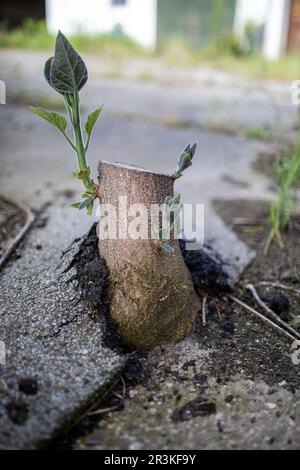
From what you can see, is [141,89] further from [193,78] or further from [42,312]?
[42,312]

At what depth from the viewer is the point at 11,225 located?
5.82 ft

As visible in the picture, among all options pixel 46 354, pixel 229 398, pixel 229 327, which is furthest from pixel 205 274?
pixel 46 354

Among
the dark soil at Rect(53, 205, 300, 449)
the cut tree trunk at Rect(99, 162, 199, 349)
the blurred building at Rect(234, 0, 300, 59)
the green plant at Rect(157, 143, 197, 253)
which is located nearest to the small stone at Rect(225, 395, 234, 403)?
the dark soil at Rect(53, 205, 300, 449)

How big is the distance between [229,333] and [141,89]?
3.09 m

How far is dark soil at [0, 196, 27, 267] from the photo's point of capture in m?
1.58

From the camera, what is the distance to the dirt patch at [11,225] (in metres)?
1.57

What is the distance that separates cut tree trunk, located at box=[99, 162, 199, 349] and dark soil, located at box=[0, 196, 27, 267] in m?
0.44

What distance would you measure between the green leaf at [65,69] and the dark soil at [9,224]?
0.59m

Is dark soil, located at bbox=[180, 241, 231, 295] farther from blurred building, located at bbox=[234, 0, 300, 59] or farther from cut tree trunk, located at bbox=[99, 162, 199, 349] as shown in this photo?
blurred building, located at bbox=[234, 0, 300, 59]

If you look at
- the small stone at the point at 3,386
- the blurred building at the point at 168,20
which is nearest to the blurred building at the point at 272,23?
the blurred building at the point at 168,20

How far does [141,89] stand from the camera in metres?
4.00

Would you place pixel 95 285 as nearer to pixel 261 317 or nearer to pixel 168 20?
pixel 261 317

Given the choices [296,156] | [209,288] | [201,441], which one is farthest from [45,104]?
[201,441]

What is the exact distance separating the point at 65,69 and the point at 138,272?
19.7 inches
